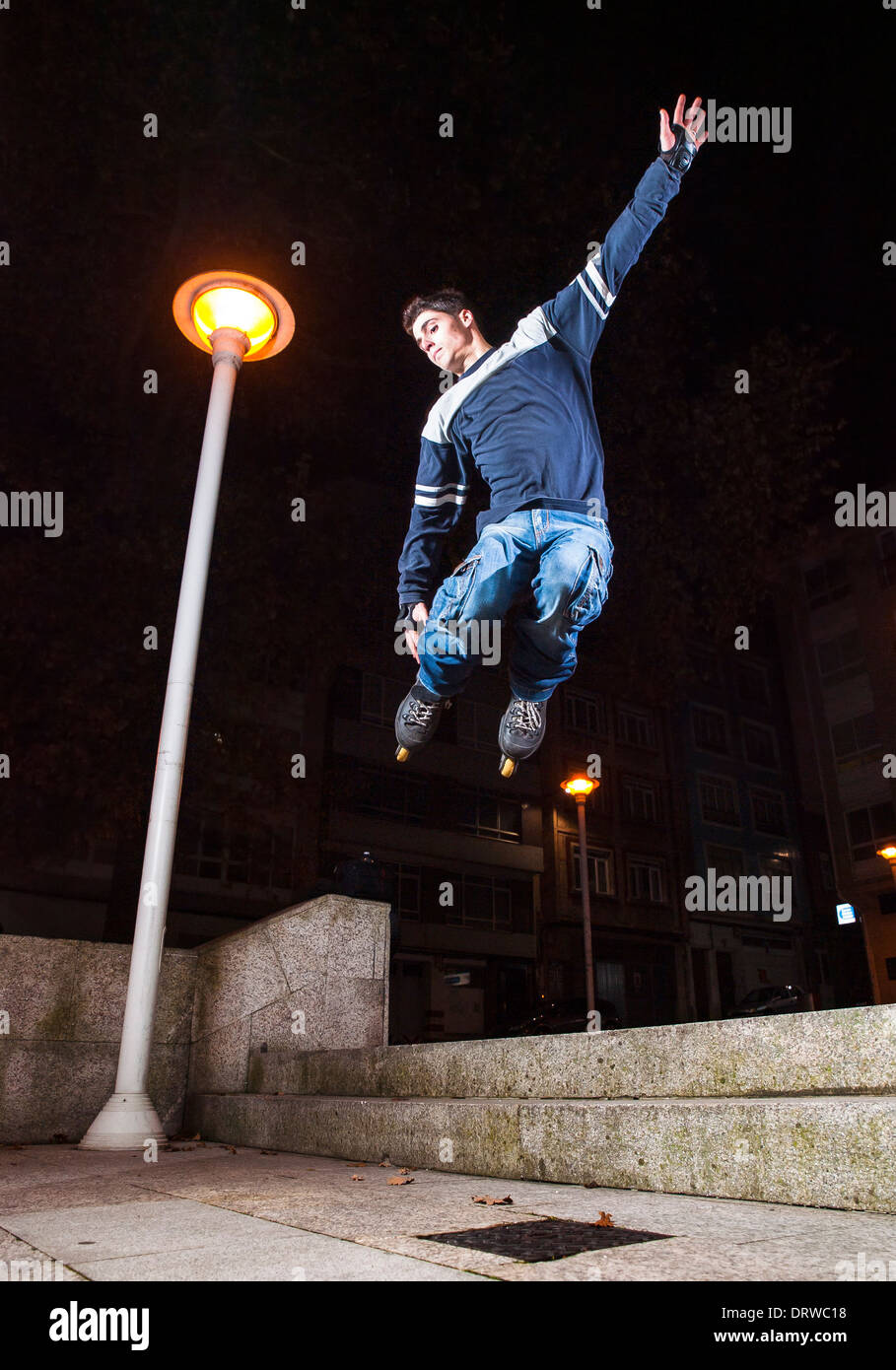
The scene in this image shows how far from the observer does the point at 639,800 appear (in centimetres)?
4078

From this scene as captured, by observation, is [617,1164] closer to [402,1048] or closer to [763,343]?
[402,1048]

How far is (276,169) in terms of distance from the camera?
39.3ft

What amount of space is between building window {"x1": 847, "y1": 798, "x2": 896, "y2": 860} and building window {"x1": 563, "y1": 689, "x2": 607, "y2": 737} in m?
11.4

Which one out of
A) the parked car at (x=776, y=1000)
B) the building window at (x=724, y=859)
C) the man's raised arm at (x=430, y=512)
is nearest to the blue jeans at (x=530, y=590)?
the man's raised arm at (x=430, y=512)

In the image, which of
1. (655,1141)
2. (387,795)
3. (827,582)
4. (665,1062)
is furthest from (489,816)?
(655,1141)

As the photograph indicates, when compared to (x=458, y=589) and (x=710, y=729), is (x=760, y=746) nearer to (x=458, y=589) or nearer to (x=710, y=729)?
(x=710, y=729)

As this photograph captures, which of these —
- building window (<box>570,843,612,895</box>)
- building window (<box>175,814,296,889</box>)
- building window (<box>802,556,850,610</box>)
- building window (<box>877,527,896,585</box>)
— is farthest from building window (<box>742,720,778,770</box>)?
building window (<box>175,814,296,889</box>)

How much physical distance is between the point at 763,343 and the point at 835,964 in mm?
38794

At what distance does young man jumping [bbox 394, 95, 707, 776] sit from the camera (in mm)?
6227

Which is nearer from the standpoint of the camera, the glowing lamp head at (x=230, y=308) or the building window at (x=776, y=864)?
the glowing lamp head at (x=230, y=308)

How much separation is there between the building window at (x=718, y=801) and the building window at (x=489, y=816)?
10.6m

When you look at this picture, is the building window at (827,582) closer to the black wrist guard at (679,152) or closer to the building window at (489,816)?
the building window at (489,816)

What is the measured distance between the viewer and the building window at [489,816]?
35.3m

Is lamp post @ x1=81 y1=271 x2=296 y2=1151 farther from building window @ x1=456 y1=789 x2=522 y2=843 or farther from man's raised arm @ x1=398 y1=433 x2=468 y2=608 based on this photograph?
building window @ x1=456 y1=789 x2=522 y2=843
